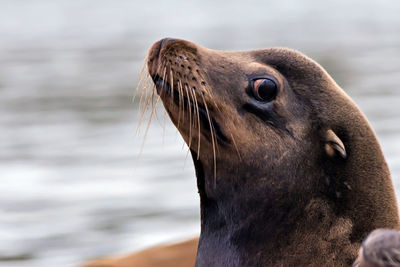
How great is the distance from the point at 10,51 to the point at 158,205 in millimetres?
16247

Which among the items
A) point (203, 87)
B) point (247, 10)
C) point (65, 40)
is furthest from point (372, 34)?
point (203, 87)

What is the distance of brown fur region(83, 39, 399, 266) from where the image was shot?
4059mm

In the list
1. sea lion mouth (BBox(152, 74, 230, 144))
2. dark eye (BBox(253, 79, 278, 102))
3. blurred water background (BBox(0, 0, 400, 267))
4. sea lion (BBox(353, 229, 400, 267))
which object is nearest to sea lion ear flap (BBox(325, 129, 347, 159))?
dark eye (BBox(253, 79, 278, 102))

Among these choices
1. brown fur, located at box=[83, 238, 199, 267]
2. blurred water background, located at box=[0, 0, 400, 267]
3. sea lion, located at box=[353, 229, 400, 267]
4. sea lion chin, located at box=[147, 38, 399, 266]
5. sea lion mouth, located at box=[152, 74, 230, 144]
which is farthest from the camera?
blurred water background, located at box=[0, 0, 400, 267]

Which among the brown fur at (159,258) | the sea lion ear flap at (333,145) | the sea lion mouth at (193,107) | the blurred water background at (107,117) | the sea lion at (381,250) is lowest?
the blurred water background at (107,117)

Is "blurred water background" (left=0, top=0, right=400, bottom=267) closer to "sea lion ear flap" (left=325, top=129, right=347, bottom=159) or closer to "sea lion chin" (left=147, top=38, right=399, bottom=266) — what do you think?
"sea lion chin" (left=147, top=38, right=399, bottom=266)

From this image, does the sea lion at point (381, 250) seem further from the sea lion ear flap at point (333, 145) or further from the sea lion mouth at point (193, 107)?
the sea lion mouth at point (193, 107)

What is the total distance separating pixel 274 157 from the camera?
4.13m

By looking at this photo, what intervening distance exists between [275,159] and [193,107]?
39cm

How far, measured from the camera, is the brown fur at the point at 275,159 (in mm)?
4059

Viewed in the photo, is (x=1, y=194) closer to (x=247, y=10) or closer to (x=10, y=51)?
(x=10, y=51)

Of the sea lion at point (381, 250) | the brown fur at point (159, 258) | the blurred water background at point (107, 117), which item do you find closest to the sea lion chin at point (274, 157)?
the sea lion at point (381, 250)

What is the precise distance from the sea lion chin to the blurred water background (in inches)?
31.0

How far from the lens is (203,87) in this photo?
167 inches
